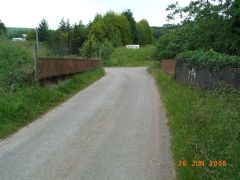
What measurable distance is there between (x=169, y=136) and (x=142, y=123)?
1445mm

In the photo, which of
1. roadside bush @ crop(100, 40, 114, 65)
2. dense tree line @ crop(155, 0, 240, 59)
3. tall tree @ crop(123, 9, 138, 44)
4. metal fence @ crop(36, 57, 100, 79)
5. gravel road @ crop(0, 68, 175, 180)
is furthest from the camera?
tall tree @ crop(123, 9, 138, 44)

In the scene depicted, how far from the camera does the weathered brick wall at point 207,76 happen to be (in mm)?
9023

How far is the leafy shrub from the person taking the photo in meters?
10.1

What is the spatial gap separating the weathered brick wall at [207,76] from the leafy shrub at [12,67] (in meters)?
7.99

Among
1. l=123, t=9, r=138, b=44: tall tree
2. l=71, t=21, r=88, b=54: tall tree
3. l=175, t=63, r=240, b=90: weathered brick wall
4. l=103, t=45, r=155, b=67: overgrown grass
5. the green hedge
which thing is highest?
l=123, t=9, r=138, b=44: tall tree

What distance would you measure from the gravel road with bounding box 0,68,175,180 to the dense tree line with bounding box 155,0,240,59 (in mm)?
8448

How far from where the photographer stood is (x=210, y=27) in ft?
52.9

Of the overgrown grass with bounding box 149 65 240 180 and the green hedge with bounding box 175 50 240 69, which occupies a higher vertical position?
the green hedge with bounding box 175 50 240 69

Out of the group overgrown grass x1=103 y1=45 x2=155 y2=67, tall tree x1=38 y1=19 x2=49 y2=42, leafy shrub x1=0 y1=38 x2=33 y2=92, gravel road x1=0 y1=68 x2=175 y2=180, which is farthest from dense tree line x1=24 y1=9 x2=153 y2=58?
gravel road x1=0 y1=68 x2=175 y2=180

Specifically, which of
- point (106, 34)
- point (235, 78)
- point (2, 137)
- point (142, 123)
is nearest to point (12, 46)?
point (2, 137)

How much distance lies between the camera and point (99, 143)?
5926 millimetres

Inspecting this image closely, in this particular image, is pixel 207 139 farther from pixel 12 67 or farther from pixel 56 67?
pixel 56 67

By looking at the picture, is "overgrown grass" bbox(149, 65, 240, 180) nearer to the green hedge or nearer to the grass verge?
the green hedge

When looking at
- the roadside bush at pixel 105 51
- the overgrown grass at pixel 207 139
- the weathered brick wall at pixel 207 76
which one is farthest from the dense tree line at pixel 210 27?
the roadside bush at pixel 105 51
